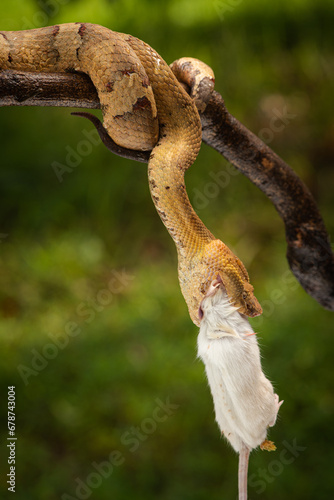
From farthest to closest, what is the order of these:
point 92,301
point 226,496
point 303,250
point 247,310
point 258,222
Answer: point 258,222, point 92,301, point 226,496, point 303,250, point 247,310

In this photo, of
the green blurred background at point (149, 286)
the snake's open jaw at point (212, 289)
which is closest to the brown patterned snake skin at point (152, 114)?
the snake's open jaw at point (212, 289)

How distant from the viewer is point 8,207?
8.83 feet

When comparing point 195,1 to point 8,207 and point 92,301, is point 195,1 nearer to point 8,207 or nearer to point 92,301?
point 8,207

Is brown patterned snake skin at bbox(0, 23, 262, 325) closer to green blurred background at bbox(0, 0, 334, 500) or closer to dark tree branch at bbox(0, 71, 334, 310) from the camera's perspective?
dark tree branch at bbox(0, 71, 334, 310)

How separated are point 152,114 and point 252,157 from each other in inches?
19.7

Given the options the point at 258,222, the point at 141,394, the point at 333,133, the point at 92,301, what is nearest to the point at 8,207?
the point at 92,301

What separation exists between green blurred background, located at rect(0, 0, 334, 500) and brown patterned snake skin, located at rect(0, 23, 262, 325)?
148cm

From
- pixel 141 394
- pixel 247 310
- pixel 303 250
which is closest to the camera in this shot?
pixel 247 310

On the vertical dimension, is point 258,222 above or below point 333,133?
below

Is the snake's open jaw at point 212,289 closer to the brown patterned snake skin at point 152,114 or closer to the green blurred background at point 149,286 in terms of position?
the brown patterned snake skin at point 152,114

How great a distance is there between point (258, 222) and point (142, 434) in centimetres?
130

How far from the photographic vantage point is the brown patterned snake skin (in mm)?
909

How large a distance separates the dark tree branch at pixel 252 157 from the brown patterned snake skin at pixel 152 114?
0.05m

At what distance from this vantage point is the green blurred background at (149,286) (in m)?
2.31
